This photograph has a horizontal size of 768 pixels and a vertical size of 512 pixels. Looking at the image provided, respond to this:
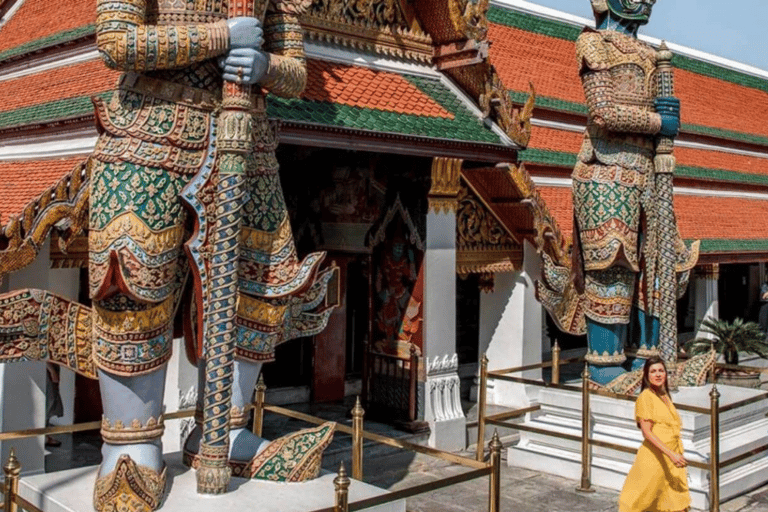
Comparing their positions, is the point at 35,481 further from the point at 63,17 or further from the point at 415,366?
the point at 63,17

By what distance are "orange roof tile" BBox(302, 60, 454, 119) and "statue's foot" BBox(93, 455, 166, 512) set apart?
13.4ft

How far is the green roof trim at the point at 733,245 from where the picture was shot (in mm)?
14178

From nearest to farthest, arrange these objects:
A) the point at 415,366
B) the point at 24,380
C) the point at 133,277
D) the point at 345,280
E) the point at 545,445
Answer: the point at 133,277 → the point at 24,380 → the point at 545,445 → the point at 415,366 → the point at 345,280

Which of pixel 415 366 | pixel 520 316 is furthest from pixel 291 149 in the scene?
pixel 520 316

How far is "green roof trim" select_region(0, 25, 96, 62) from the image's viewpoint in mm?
8523

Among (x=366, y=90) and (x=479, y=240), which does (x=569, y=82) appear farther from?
(x=366, y=90)

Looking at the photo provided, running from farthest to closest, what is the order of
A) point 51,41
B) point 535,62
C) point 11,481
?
point 535,62, point 51,41, point 11,481

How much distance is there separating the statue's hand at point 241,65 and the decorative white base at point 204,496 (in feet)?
7.27

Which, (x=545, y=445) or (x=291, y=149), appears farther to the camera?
(x=291, y=149)

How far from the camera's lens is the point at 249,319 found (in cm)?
512

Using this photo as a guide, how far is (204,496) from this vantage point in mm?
4781

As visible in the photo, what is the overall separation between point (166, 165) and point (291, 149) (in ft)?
16.7

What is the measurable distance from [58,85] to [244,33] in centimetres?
453

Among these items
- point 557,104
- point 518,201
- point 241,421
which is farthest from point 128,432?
point 557,104
